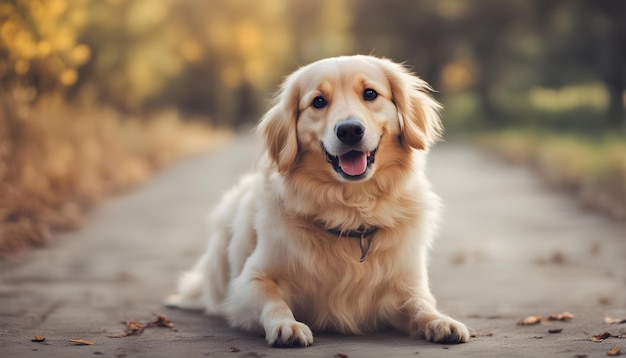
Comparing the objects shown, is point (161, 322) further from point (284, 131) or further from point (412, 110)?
point (412, 110)

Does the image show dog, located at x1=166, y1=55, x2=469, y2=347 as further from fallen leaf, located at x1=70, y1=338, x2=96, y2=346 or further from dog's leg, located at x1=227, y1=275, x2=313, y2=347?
fallen leaf, located at x1=70, y1=338, x2=96, y2=346

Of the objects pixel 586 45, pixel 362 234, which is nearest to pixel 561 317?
pixel 362 234

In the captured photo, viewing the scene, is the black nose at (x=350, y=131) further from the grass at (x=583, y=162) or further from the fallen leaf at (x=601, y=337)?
the grass at (x=583, y=162)

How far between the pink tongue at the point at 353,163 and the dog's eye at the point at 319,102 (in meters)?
0.31

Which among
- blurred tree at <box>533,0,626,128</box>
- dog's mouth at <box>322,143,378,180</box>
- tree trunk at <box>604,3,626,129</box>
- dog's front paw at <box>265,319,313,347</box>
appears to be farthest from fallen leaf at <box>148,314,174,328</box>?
blurred tree at <box>533,0,626,128</box>

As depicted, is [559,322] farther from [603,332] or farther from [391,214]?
[391,214]

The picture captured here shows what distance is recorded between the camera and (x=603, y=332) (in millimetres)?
4082

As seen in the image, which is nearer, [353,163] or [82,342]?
[82,342]

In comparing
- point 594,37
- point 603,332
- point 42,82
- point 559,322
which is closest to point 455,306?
point 559,322

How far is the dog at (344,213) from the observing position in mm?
4082

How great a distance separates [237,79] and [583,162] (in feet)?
78.7

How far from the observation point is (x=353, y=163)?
405cm

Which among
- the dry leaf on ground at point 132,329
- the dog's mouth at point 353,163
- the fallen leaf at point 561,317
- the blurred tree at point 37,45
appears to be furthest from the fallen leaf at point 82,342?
the blurred tree at point 37,45

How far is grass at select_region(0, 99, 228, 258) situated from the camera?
8.07 meters
